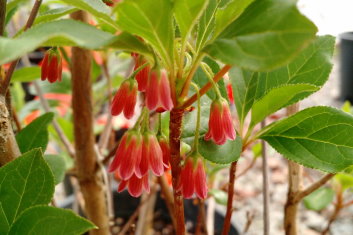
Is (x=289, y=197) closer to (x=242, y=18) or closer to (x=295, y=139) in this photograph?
(x=295, y=139)

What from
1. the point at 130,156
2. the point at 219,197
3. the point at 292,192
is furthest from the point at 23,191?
the point at 219,197

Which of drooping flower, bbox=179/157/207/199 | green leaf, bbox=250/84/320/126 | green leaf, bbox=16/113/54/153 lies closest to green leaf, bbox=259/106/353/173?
green leaf, bbox=250/84/320/126

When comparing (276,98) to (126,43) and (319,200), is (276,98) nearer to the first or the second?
(126,43)

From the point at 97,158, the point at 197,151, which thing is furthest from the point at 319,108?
the point at 97,158

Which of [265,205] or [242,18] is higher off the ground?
[242,18]

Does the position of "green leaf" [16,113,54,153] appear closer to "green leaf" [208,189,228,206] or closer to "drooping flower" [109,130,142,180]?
"drooping flower" [109,130,142,180]

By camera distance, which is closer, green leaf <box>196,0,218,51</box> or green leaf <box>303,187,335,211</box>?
green leaf <box>196,0,218,51</box>
